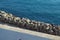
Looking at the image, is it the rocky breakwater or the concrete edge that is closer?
the concrete edge

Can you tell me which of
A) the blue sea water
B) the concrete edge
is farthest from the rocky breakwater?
the blue sea water

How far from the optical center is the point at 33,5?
43.2ft

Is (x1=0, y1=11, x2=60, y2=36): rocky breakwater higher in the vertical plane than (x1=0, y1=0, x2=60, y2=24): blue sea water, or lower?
lower

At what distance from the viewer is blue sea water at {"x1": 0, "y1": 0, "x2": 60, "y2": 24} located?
1106 cm

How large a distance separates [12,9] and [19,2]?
1.48m

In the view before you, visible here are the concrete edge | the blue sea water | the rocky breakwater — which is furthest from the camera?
the blue sea water

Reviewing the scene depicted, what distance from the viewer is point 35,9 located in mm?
12453

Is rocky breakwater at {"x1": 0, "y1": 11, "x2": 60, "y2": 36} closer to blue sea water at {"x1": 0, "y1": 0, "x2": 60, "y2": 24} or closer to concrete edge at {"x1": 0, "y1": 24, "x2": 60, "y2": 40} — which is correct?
concrete edge at {"x1": 0, "y1": 24, "x2": 60, "y2": 40}

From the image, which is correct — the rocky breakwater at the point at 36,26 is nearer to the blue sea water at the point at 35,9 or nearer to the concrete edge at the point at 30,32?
the concrete edge at the point at 30,32

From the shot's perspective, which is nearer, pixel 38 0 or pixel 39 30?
pixel 39 30

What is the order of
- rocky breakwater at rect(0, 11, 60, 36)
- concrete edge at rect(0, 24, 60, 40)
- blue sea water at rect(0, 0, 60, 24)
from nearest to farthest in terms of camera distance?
1. concrete edge at rect(0, 24, 60, 40)
2. rocky breakwater at rect(0, 11, 60, 36)
3. blue sea water at rect(0, 0, 60, 24)

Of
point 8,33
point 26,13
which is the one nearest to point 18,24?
point 8,33

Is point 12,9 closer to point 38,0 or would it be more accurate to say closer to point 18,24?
point 38,0

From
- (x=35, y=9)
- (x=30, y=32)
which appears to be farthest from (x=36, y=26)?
(x=35, y=9)
